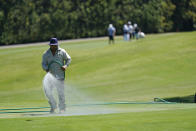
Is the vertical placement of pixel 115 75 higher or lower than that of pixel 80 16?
lower

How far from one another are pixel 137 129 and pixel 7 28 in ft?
144

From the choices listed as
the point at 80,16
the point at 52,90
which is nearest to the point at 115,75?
the point at 52,90

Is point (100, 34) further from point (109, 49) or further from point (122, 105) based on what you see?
point (122, 105)

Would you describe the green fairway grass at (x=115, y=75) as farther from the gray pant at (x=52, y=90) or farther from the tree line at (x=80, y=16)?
the tree line at (x=80, y=16)

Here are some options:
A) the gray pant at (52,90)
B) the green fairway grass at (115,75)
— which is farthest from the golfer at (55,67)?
the green fairway grass at (115,75)

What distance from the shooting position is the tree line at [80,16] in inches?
2079

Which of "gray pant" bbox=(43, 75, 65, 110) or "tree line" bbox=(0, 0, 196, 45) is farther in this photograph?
"tree line" bbox=(0, 0, 196, 45)

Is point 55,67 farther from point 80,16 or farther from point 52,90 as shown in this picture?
point 80,16

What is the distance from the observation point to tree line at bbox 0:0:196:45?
52.8m

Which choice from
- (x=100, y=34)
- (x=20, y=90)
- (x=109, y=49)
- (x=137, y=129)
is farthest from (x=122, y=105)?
(x=100, y=34)

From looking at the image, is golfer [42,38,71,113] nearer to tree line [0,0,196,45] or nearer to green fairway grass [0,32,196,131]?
green fairway grass [0,32,196,131]

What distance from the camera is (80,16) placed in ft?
182

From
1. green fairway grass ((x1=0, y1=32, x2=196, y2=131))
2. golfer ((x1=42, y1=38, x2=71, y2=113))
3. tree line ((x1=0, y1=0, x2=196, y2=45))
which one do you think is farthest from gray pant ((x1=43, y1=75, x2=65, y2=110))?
tree line ((x1=0, y1=0, x2=196, y2=45))

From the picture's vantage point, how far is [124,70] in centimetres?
3177
